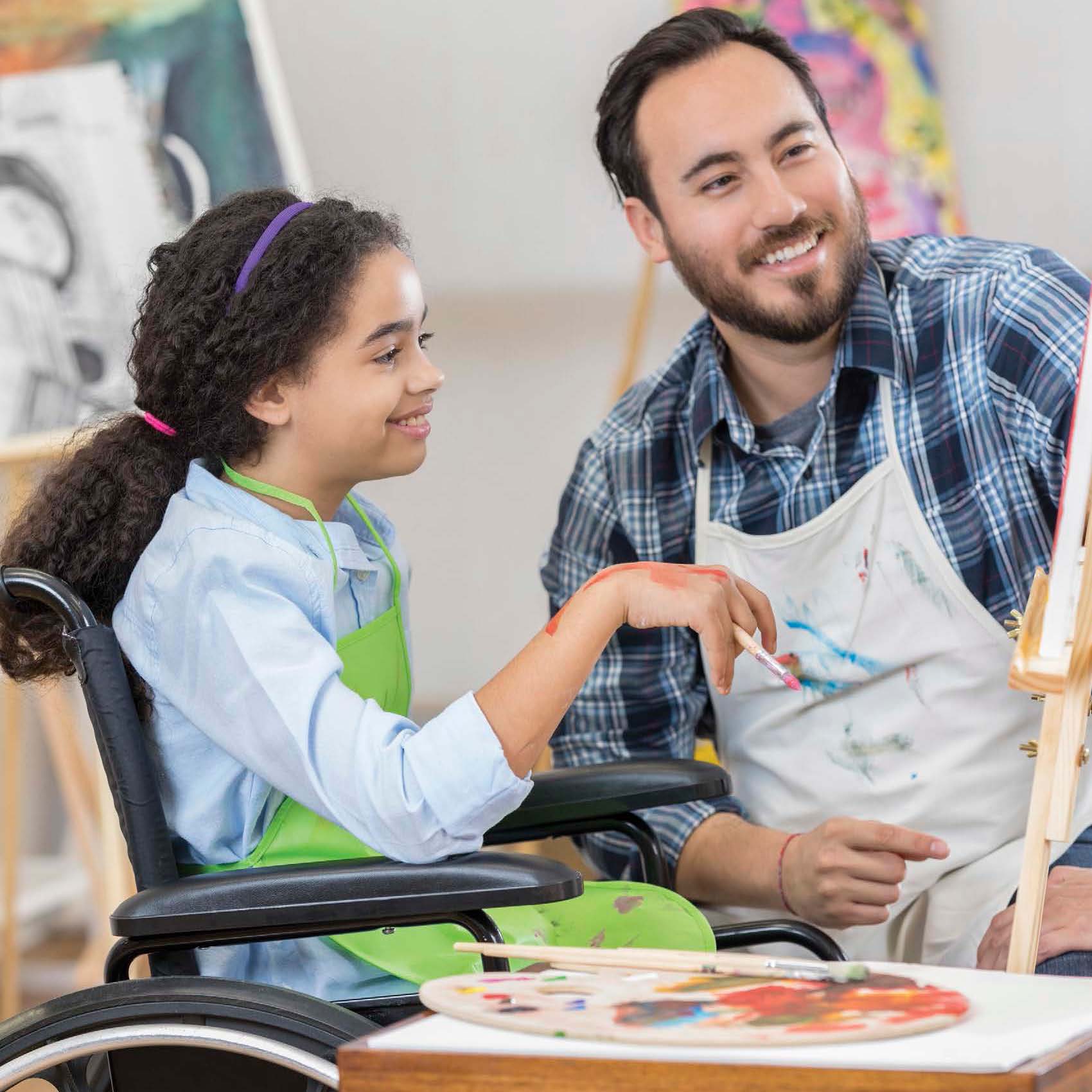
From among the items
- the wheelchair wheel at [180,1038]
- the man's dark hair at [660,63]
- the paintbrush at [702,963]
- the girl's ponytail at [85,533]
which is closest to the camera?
the paintbrush at [702,963]

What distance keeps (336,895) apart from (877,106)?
6.93 feet

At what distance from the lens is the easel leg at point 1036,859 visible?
2.89ft

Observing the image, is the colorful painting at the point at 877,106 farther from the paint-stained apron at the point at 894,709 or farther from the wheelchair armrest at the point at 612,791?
the wheelchair armrest at the point at 612,791

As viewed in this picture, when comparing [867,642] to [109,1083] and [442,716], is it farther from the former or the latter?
[109,1083]

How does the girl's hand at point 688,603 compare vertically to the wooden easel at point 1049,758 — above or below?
above

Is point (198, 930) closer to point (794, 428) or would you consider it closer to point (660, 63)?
point (794, 428)

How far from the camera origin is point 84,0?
7.61ft

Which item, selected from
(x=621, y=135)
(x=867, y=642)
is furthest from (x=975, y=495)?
(x=621, y=135)

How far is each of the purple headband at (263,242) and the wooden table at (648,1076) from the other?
0.74 meters

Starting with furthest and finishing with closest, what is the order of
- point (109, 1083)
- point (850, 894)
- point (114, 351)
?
point (114, 351) → point (850, 894) → point (109, 1083)

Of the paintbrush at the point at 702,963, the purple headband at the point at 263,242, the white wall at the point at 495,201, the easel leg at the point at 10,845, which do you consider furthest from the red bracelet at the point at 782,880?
the white wall at the point at 495,201

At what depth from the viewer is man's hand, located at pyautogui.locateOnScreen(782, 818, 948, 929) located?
1.33 m

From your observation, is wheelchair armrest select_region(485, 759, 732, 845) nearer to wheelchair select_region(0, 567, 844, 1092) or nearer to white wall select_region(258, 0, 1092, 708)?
wheelchair select_region(0, 567, 844, 1092)

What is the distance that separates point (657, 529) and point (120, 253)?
1056 mm
